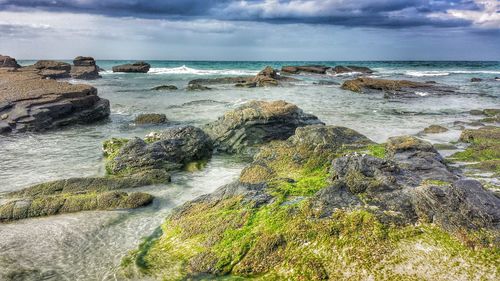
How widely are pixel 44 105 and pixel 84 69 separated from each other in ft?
145

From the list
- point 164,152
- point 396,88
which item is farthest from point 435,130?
point 396,88

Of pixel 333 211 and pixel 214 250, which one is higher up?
pixel 333 211

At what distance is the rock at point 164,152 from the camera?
11719 mm

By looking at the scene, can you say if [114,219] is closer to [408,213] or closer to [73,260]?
[73,260]

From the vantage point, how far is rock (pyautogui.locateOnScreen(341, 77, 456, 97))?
3750 centimetres

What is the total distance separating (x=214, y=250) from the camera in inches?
251

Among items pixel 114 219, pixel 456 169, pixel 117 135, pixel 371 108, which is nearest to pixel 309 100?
pixel 371 108

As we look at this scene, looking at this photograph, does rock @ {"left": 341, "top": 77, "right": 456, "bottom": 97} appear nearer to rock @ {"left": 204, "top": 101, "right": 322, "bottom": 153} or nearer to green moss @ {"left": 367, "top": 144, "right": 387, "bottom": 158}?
rock @ {"left": 204, "top": 101, "right": 322, "bottom": 153}

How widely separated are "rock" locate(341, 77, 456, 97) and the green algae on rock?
1246 inches

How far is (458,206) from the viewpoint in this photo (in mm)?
6219

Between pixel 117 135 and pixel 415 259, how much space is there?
584 inches

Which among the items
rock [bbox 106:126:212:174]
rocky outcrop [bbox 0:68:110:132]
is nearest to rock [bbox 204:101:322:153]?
rock [bbox 106:126:212:174]

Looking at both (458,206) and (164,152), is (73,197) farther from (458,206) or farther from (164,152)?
(458,206)

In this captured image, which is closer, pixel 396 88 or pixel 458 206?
pixel 458 206
